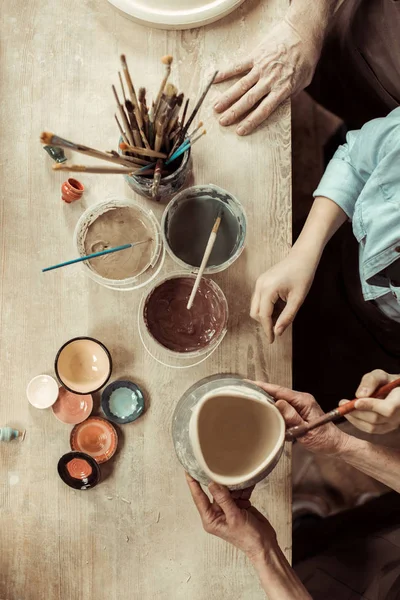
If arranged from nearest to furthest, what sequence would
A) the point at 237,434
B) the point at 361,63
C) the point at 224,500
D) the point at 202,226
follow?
the point at 237,434 → the point at 224,500 → the point at 202,226 → the point at 361,63

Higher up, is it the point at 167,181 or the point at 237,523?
the point at 167,181

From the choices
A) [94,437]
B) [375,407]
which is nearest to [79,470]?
[94,437]

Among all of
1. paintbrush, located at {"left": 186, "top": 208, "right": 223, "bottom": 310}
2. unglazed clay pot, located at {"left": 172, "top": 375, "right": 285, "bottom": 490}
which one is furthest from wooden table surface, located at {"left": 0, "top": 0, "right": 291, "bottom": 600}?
unglazed clay pot, located at {"left": 172, "top": 375, "right": 285, "bottom": 490}

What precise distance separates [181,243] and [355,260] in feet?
2.37

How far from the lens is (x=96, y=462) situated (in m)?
1.05

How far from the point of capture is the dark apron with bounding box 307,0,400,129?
49.6 inches

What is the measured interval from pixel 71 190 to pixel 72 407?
1.53 ft

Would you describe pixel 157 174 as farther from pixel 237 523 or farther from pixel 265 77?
pixel 237 523

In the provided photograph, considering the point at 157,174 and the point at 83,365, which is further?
the point at 83,365

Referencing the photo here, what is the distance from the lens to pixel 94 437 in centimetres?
108

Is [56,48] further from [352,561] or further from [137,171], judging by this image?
[352,561]

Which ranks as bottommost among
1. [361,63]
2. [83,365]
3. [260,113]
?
[83,365]

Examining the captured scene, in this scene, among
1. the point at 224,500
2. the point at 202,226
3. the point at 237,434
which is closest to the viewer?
the point at 237,434

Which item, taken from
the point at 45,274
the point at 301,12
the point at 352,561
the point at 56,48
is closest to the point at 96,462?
the point at 45,274
